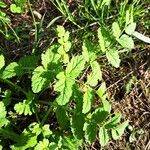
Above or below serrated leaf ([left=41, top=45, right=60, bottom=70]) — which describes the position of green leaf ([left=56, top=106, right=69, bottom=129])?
below

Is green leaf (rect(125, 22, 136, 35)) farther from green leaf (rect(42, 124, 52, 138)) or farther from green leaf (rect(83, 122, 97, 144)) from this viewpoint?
green leaf (rect(42, 124, 52, 138))

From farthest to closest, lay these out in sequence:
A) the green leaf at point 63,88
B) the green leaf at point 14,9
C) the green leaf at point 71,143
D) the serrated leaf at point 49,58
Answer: the green leaf at point 14,9 < the green leaf at point 71,143 < the serrated leaf at point 49,58 < the green leaf at point 63,88

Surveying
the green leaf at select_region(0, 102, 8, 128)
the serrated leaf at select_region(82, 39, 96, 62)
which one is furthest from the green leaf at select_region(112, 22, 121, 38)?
the green leaf at select_region(0, 102, 8, 128)

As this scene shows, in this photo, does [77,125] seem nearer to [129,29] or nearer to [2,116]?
[2,116]

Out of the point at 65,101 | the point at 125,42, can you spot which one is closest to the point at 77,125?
the point at 65,101

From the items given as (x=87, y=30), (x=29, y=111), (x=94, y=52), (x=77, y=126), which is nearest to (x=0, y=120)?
(x=29, y=111)

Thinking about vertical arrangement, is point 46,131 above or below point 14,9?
below

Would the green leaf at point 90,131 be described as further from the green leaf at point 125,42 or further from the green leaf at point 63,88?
Answer: the green leaf at point 125,42

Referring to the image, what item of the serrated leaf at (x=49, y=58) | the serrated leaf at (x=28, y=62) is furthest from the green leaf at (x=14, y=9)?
the serrated leaf at (x=49, y=58)
